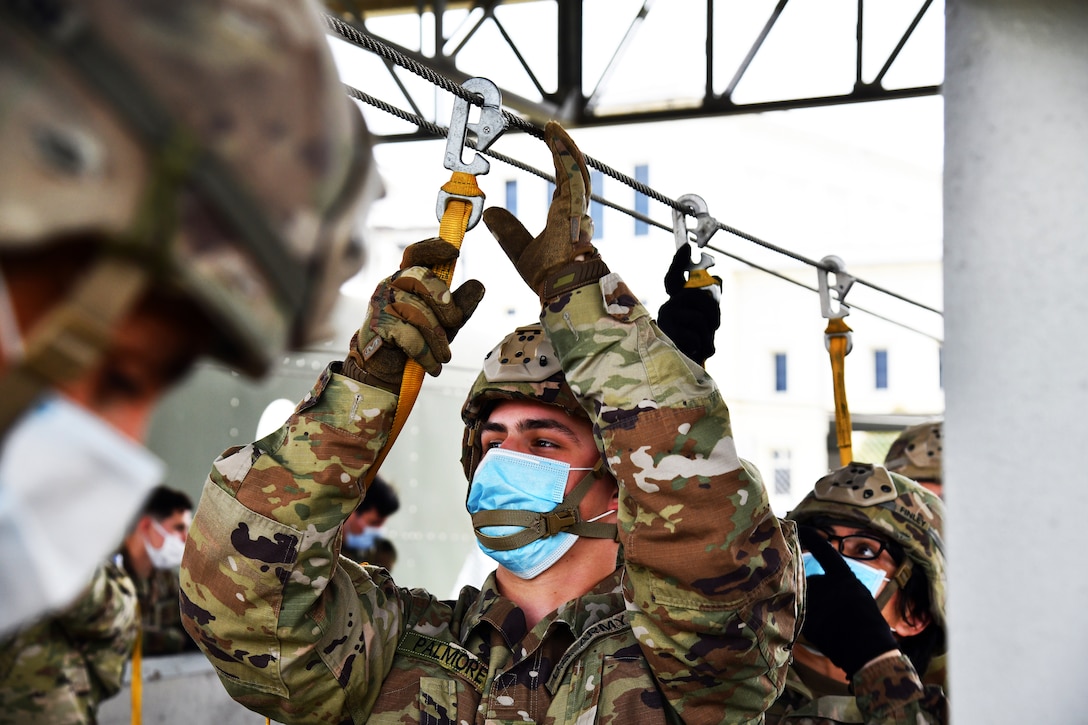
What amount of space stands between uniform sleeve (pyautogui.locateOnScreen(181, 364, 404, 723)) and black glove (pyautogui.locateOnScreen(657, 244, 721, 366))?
0.85 meters

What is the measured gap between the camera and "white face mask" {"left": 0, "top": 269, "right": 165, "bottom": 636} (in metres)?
0.67

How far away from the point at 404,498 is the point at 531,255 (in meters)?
4.45

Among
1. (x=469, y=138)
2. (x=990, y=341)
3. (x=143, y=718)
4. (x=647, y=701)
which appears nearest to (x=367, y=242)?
(x=990, y=341)

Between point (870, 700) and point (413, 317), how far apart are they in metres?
1.83

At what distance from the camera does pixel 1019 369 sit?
1.27 metres

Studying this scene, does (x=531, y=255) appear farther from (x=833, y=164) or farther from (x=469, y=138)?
(x=833, y=164)

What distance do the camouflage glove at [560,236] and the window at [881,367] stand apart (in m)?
25.9

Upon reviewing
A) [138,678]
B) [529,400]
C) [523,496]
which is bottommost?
[138,678]

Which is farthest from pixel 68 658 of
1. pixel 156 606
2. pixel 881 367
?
pixel 881 367

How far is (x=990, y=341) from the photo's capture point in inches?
51.0

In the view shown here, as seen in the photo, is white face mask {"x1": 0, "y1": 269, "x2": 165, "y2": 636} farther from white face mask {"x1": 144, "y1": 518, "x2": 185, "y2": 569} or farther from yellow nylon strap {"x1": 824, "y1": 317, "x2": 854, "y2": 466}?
white face mask {"x1": 144, "y1": 518, "x2": 185, "y2": 569}

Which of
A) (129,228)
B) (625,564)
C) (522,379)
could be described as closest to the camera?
(129,228)

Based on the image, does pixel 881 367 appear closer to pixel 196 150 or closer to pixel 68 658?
pixel 68 658

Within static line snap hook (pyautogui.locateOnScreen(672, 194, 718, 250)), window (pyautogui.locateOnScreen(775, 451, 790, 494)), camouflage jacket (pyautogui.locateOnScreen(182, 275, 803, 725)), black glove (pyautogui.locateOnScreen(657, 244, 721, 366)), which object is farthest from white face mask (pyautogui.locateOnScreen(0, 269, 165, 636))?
window (pyautogui.locateOnScreen(775, 451, 790, 494))
